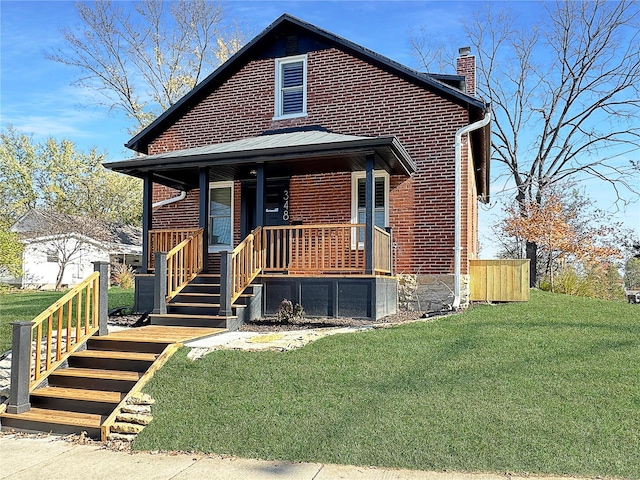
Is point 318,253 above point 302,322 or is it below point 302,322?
above

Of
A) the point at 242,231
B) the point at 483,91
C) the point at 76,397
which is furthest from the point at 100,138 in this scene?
the point at 76,397

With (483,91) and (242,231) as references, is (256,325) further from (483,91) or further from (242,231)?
(483,91)

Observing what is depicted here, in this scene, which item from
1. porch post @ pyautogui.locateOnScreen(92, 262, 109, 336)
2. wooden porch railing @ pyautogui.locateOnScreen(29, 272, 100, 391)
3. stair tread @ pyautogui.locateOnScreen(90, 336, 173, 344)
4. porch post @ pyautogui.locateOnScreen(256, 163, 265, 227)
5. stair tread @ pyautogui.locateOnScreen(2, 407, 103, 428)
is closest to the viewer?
stair tread @ pyautogui.locateOnScreen(2, 407, 103, 428)

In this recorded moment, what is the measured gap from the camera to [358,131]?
12508 mm

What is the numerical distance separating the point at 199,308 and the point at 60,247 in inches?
836

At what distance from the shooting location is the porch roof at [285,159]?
984cm

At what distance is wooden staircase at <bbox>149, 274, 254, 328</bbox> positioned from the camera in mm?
9422

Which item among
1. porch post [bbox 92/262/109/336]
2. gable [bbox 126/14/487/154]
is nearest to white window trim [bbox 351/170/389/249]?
gable [bbox 126/14/487/154]

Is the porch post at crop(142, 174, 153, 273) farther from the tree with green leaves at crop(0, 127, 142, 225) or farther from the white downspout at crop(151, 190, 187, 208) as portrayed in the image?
the tree with green leaves at crop(0, 127, 142, 225)

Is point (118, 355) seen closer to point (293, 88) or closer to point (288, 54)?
point (293, 88)

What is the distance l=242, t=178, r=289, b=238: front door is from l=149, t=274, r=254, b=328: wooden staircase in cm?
238

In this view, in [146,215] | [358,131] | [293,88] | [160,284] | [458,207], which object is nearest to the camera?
[160,284]

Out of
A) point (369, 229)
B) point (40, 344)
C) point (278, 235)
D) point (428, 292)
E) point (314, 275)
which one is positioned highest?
point (369, 229)

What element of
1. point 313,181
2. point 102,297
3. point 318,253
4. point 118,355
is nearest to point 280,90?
point 313,181
